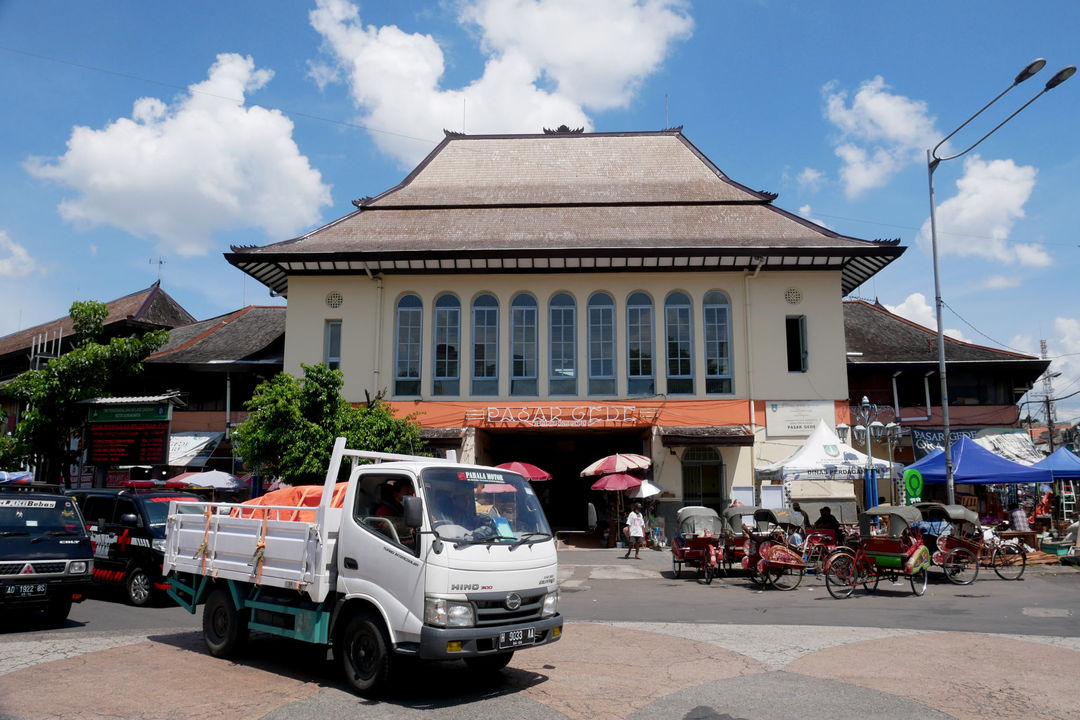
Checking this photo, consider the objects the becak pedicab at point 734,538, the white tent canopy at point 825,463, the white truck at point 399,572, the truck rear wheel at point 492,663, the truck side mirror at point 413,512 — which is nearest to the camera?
the white truck at point 399,572

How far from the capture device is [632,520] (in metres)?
20.8

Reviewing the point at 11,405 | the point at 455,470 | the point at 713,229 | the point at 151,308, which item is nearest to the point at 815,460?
the point at 713,229

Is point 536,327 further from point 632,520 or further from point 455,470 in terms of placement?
point 455,470

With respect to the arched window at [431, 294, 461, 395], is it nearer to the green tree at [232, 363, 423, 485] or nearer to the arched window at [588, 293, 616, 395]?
the arched window at [588, 293, 616, 395]

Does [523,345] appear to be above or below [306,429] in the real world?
above

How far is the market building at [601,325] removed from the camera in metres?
24.0

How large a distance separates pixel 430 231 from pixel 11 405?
81.6ft

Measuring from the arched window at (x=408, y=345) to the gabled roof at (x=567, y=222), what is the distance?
4.23ft

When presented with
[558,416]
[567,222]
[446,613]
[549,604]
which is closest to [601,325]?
[558,416]

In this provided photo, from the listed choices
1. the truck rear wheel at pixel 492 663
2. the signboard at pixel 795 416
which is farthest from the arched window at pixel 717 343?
the truck rear wheel at pixel 492 663

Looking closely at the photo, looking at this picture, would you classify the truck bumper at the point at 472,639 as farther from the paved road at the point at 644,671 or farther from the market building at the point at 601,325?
the market building at the point at 601,325

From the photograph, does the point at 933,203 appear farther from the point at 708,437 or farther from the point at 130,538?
the point at 130,538

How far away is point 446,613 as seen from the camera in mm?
6738

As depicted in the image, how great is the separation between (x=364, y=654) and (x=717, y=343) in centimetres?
1933
